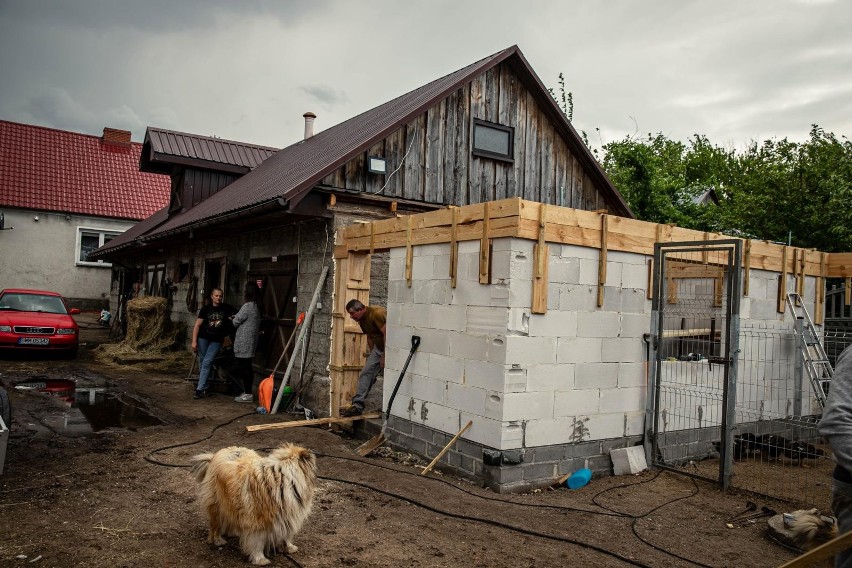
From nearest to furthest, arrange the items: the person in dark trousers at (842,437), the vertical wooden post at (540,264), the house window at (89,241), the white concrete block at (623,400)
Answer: the person in dark trousers at (842,437)
the vertical wooden post at (540,264)
the white concrete block at (623,400)
the house window at (89,241)

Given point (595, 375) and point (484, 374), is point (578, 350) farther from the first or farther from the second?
point (484, 374)

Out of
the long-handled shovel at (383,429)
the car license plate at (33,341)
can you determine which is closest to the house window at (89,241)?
the car license plate at (33,341)

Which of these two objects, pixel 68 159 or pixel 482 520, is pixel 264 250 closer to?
pixel 482 520

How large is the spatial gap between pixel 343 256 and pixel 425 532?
493 cm

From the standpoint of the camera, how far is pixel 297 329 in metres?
10.1

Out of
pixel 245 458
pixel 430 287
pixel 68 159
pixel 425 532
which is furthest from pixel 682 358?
pixel 68 159

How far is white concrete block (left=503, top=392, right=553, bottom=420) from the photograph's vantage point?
6098 mm

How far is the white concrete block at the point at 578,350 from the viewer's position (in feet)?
21.2

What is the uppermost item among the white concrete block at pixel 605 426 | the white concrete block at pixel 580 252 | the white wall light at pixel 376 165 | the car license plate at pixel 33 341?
the white wall light at pixel 376 165

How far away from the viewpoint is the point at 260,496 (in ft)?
13.6

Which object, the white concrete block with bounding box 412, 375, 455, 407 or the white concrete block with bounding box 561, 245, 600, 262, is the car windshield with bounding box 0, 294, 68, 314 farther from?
the white concrete block with bounding box 561, 245, 600, 262

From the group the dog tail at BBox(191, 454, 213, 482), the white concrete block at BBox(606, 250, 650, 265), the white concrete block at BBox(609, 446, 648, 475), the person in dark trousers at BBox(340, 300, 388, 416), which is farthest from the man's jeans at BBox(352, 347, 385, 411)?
the dog tail at BBox(191, 454, 213, 482)

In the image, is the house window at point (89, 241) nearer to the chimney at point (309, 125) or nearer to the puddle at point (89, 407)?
the chimney at point (309, 125)

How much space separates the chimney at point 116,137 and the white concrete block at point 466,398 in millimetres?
26069
